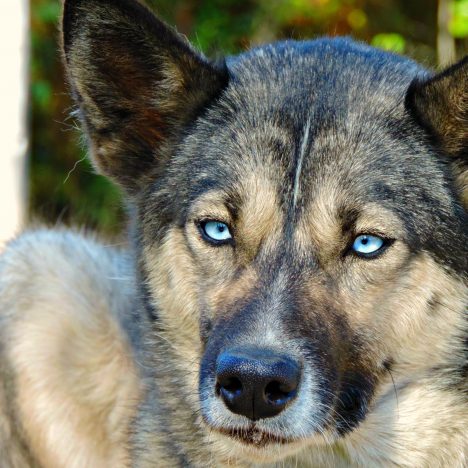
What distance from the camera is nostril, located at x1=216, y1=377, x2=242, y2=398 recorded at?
11.2ft

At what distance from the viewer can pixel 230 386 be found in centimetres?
346

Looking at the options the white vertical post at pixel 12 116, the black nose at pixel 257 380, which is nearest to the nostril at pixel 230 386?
the black nose at pixel 257 380

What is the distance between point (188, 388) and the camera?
4.34 metres

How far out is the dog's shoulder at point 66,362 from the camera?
5258 mm

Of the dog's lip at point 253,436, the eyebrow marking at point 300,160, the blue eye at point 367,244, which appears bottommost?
the dog's lip at point 253,436

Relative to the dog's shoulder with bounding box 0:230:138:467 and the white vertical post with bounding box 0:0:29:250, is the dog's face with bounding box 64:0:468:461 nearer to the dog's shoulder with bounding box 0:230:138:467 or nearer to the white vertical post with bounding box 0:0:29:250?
the dog's shoulder with bounding box 0:230:138:467

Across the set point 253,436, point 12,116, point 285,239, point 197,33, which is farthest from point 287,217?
point 197,33

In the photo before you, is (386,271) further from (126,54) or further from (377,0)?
(377,0)

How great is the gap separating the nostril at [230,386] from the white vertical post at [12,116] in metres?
4.29

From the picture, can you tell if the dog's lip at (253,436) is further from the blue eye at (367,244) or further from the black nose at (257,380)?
the blue eye at (367,244)

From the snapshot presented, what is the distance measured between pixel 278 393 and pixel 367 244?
27.9 inches

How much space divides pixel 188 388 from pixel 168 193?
0.87 m

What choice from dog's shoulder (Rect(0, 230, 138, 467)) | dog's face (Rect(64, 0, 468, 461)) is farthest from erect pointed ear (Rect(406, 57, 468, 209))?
dog's shoulder (Rect(0, 230, 138, 467))

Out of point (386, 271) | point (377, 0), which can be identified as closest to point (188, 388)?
point (386, 271)
